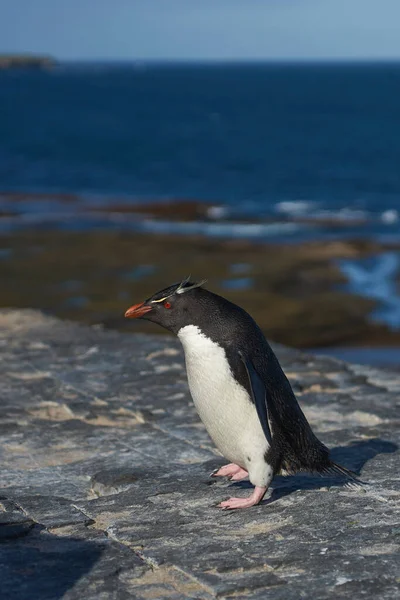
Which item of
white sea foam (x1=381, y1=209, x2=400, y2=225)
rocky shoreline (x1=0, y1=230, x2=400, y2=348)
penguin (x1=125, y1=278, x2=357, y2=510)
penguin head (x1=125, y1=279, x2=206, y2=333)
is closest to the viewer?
penguin (x1=125, y1=278, x2=357, y2=510)

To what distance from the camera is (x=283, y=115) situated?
87562mm

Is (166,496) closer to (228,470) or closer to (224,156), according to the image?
(228,470)

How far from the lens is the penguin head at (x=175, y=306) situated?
211 inches

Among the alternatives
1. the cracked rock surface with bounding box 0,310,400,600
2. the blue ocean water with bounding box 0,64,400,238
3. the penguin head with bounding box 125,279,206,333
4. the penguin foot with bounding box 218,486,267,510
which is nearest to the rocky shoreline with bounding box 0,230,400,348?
the blue ocean water with bounding box 0,64,400,238

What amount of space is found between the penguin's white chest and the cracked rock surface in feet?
1.05

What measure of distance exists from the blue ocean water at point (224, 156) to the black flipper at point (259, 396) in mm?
21006

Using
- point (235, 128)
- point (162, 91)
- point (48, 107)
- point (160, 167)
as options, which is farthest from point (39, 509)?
point (162, 91)

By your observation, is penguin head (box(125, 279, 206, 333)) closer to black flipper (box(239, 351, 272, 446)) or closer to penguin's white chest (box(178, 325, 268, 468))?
penguin's white chest (box(178, 325, 268, 468))

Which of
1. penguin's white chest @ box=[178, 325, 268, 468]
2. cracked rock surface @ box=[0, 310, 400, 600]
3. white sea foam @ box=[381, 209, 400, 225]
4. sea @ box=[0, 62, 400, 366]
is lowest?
cracked rock surface @ box=[0, 310, 400, 600]

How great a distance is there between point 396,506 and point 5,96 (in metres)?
114

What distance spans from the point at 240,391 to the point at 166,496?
0.77 metres

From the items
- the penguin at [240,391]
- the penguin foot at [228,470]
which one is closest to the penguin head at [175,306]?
the penguin at [240,391]

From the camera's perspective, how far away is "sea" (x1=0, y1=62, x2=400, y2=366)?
2800 centimetres

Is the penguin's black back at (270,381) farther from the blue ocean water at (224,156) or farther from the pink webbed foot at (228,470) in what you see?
the blue ocean water at (224,156)
